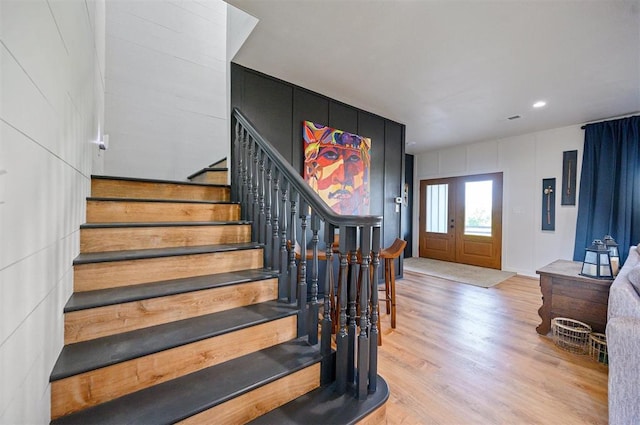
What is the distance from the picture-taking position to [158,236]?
180 centimetres

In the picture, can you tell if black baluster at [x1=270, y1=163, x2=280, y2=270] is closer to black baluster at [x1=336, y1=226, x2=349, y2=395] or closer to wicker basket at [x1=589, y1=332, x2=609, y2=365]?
black baluster at [x1=336, y1=226, x2=349, y2=395]

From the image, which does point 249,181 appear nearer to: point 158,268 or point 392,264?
point 158,268

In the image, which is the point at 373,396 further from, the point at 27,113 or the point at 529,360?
the point at 27,113

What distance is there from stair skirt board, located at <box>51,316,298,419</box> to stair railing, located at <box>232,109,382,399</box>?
0.57ft

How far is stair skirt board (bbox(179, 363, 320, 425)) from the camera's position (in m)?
1.13

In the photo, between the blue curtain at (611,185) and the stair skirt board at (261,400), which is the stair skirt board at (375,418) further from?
the blue curtain at (611,185)

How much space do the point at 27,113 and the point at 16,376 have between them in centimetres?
76

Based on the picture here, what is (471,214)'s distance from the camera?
5.89 meters

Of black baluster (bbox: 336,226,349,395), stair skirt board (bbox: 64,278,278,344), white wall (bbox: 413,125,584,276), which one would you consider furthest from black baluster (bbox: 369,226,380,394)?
white wall (bbox: 413,125,584,276)

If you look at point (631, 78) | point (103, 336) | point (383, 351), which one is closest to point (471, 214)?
point (631, 78)

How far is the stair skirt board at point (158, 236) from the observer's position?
1623 mm

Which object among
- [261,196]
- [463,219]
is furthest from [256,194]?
[463,219]

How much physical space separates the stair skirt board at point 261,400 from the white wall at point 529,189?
5.36 metres

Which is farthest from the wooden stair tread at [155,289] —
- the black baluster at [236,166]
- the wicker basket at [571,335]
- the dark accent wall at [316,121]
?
the wicker basket at [571,335]
